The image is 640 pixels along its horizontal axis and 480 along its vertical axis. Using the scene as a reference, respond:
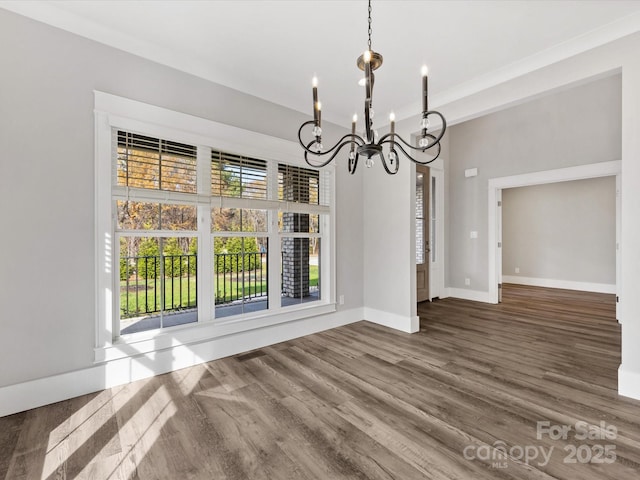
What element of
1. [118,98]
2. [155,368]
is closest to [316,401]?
[155,368]

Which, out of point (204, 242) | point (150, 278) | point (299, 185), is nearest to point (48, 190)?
point (150, 278)

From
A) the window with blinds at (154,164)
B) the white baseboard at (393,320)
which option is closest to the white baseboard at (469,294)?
the white baseboard at (393,320)

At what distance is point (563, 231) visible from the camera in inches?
273

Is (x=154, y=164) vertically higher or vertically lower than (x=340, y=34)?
lower

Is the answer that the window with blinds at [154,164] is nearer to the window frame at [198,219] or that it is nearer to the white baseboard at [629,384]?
the window frame at [198,219]

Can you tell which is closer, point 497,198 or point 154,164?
point 154,164

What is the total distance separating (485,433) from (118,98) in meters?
3.60

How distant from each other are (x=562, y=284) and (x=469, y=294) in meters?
3.03

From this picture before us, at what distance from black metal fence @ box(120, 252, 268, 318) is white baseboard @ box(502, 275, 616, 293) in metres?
7.05

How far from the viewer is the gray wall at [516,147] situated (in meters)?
4.61

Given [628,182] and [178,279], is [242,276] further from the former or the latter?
[628,182]

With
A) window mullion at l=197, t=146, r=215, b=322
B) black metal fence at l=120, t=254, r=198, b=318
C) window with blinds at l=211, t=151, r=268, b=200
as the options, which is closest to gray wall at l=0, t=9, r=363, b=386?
black metal fence at l=120, t=254, r=198, b=318

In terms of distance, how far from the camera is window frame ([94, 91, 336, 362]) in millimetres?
2371

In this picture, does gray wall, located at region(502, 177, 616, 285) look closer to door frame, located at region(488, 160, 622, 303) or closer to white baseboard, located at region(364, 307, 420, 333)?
door frame, located at region(488, 160, 622, 303)
